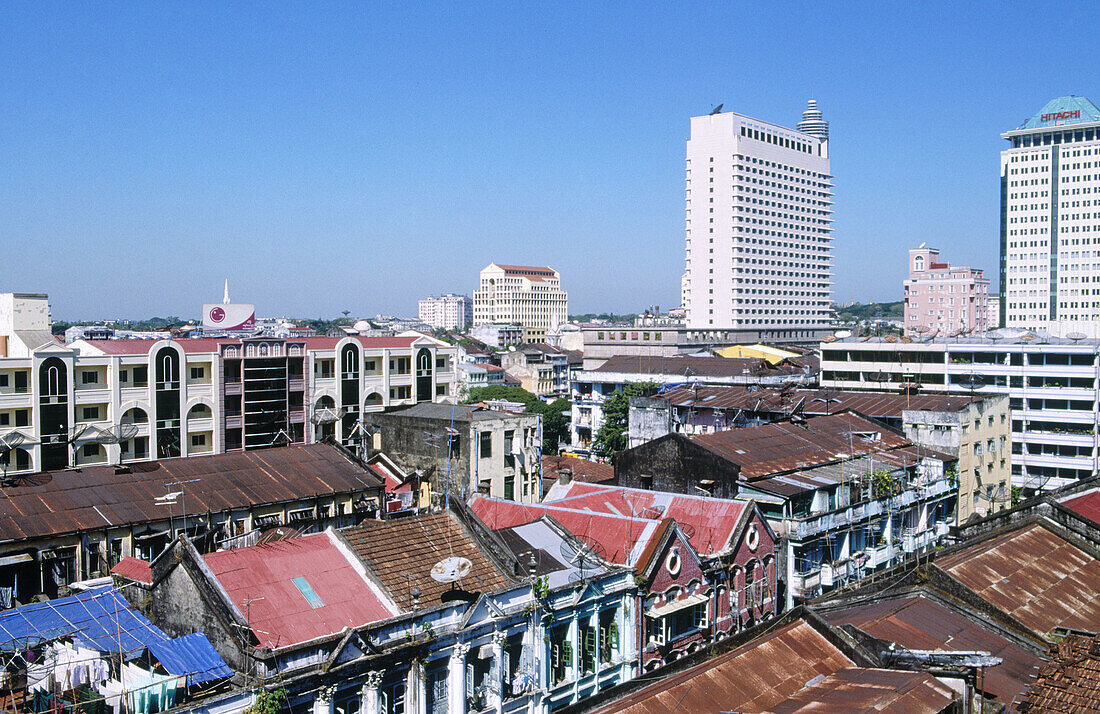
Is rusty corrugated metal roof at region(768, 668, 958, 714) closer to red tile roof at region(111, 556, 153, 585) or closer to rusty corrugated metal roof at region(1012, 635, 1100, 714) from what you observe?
rusty corrugated metal roof at region(1012, 635, 1100, 714)

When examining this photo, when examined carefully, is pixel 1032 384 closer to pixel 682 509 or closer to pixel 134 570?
pixel 682 509

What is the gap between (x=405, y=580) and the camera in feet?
93.6

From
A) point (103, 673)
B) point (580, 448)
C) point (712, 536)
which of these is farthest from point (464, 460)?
point (580, 448)

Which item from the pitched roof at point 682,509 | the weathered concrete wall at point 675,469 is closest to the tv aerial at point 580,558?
the pitched roof at point 682,509

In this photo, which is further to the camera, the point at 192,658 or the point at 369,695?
the point at 369,695

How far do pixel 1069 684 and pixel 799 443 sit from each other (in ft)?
105

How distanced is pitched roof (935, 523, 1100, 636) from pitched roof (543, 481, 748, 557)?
8.60m

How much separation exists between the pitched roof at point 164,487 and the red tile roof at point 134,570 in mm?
4272

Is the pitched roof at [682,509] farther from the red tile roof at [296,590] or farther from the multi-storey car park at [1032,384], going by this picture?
the multi-storey car park at [1032,384]

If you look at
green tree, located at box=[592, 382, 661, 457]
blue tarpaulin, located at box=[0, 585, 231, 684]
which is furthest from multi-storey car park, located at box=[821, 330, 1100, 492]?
blue tarpaulin, located at box=[0, 585, 231, 684]

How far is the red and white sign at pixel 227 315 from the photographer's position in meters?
75.3

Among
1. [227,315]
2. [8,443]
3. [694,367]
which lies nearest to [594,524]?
[8,443]

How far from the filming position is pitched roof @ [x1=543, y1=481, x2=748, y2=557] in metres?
38.2

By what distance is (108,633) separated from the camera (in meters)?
25.1
